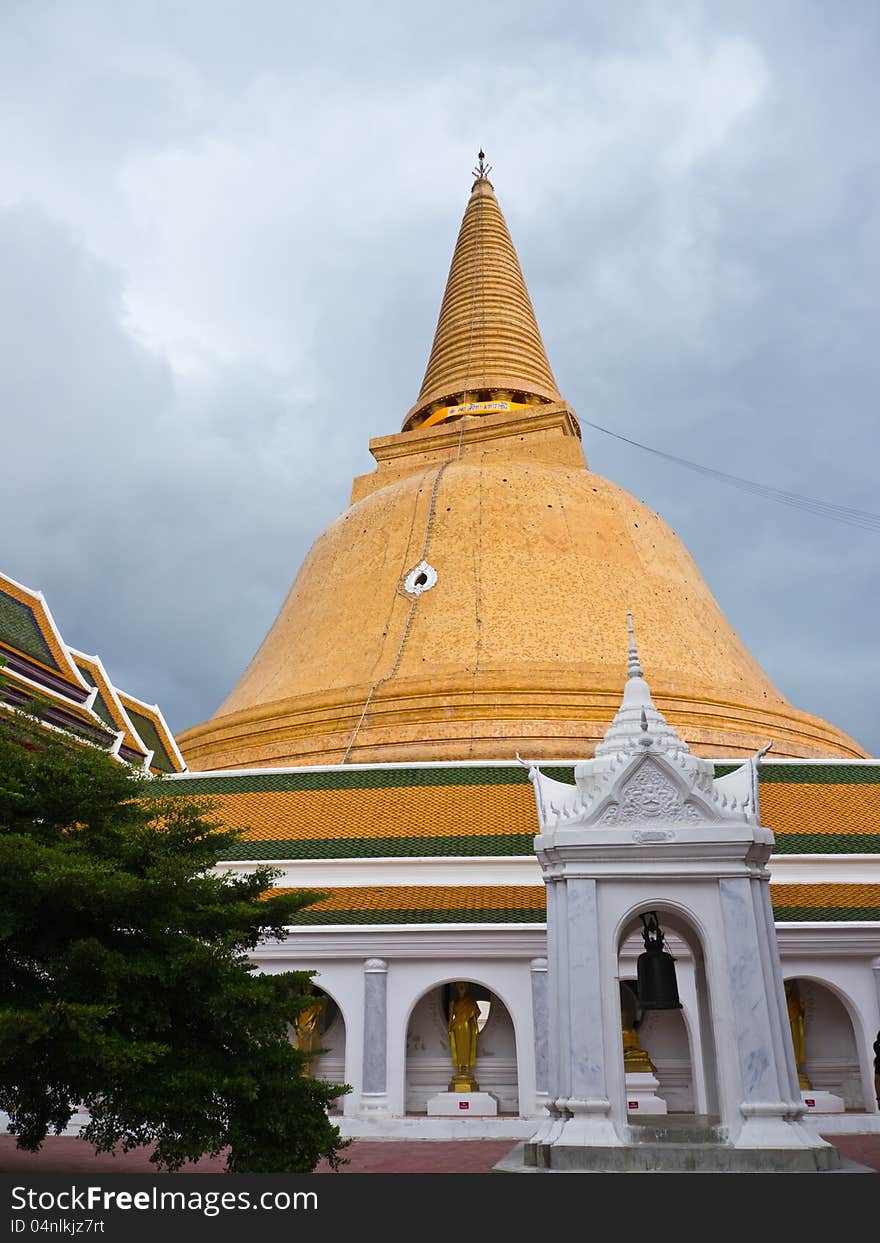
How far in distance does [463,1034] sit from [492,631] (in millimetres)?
8413

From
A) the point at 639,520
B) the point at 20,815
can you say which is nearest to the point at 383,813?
the point at 20,815

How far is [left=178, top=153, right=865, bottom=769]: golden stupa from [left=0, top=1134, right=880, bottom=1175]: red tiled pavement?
7082 millimetres

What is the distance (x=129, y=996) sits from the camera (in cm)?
612

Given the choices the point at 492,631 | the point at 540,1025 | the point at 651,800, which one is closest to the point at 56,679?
the point at 492,631

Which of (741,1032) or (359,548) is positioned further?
(359,548)

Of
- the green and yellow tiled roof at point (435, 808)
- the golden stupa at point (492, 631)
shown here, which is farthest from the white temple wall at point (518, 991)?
the golden stupa at point (492, 631)

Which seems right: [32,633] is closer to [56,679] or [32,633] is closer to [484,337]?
[56,679]

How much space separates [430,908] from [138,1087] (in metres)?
5.12

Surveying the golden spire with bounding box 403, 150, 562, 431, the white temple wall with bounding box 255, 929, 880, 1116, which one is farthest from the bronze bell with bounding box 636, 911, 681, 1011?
the golden spire with bounding box 403, 150, 562, 431

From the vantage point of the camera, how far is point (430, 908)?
425 inches

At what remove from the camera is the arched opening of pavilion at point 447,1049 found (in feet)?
34.3

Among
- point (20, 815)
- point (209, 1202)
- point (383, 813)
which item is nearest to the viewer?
point (209, 1202)

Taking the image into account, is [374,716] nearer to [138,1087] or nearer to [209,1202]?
[138,1087]

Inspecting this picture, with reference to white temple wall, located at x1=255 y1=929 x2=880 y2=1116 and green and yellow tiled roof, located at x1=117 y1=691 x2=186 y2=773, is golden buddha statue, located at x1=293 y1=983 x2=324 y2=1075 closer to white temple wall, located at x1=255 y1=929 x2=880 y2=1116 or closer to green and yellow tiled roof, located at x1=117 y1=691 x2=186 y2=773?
white temple wall, located at x1=255 y1=929 x2=880 y2=1116
